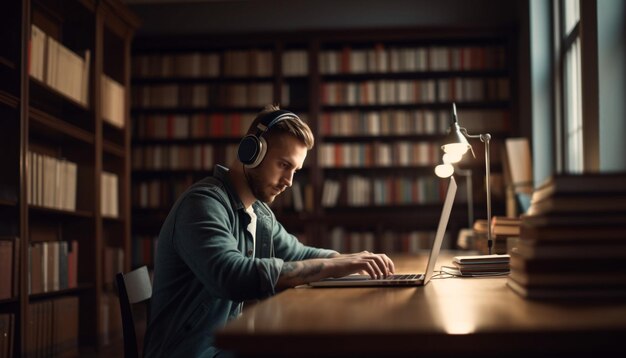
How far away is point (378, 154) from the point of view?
5645 millimetres

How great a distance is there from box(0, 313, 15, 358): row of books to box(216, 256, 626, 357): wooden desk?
2430 millimetres

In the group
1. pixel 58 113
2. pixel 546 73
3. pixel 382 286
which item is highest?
pixel 546 73

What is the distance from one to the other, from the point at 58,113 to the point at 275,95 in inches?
74.6

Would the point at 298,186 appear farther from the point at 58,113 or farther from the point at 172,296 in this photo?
the point at 172,296

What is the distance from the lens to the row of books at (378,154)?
18.4 feet

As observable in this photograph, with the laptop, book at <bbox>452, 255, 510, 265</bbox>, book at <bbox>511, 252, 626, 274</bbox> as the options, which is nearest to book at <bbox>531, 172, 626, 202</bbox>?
book at <bbox>511, 252, 626, 274</bbox>

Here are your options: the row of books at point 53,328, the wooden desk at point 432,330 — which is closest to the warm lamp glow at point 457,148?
the wooden desk at point 432,330

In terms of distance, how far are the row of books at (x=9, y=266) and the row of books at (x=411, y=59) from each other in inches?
120

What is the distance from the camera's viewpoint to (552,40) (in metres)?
4.77

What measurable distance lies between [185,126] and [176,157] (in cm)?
26

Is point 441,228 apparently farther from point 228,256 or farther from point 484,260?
point 228,256

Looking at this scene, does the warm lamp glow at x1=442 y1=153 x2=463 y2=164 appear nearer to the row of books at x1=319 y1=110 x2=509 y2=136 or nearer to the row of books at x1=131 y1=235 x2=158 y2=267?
the row of books at x1=319 y1=110 x2=509 y2=136

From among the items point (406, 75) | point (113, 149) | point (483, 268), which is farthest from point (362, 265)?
point (406, 75)

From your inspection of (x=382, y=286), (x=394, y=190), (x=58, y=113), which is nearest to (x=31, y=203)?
(x=58, y=113)
